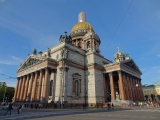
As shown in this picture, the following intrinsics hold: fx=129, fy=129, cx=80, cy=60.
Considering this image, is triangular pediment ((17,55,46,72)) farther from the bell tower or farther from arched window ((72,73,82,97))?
the bell tower

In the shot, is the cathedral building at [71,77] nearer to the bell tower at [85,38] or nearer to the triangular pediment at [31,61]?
the triangular pediment at [31,61]

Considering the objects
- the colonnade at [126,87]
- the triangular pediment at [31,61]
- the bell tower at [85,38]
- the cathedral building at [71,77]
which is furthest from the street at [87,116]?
the bell tower at [85,38]

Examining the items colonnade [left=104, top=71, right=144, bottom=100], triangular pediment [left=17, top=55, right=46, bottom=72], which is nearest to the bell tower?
colonnade [left=104, top=71, right=144, bottom=100]

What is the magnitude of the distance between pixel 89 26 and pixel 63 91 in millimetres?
34075

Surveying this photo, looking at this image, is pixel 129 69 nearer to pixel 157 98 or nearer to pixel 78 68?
pixel 78 68

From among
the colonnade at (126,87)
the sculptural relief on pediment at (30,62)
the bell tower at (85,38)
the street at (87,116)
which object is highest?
the bell tower at (85,38)

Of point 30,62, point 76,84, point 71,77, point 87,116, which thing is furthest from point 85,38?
point 87,116

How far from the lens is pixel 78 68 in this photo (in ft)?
124

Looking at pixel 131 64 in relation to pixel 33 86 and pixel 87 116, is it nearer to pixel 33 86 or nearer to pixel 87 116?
pixel 33 86

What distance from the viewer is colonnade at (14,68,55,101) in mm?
31984

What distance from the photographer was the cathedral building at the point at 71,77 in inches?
1283

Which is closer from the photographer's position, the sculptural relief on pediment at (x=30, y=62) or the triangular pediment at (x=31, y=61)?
the triangular pediment at (x=31, y=61)

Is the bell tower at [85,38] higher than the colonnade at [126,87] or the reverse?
higher

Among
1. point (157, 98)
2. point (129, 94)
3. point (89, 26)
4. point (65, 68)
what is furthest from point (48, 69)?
point (157, 98)
